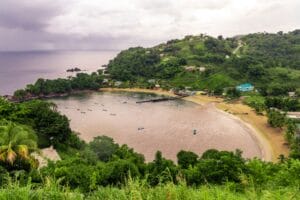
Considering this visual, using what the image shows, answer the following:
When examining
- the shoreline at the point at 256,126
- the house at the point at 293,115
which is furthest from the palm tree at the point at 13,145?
the house at the point at 293,115

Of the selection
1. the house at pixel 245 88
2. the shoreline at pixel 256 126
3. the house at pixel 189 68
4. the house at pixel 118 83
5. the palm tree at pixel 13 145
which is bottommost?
the shoreline at pixel 256 126

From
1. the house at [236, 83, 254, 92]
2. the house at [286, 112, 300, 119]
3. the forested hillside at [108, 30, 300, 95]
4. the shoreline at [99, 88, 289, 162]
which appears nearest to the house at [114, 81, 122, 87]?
the forested hillside at [108, 30, 300, 95]

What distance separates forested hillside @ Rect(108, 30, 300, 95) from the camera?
88.9m

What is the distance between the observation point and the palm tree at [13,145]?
65.3 feet

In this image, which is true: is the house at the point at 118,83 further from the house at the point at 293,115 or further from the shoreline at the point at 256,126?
the house at the point at 293,115

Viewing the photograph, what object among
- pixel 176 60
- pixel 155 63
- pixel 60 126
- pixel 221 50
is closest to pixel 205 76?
pixel 176 60

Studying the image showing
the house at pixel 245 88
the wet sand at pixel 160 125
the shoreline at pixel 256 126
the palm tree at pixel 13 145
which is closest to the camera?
the palm tree at pixel 13 145

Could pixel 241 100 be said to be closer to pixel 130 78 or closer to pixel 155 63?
pixel 130 78

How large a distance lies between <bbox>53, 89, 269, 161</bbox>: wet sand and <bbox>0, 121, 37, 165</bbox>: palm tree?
18292mm

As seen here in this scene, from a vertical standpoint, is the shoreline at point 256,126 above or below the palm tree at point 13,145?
below

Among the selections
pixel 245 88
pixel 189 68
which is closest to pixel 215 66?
pixel 189 68

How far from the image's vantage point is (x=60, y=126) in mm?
35844

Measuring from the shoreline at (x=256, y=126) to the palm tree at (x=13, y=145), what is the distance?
85.8 ft

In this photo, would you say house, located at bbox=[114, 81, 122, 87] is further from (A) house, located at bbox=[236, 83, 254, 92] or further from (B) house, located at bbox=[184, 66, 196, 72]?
(A) house, located at bbox=[236, 83, 254, 92]
